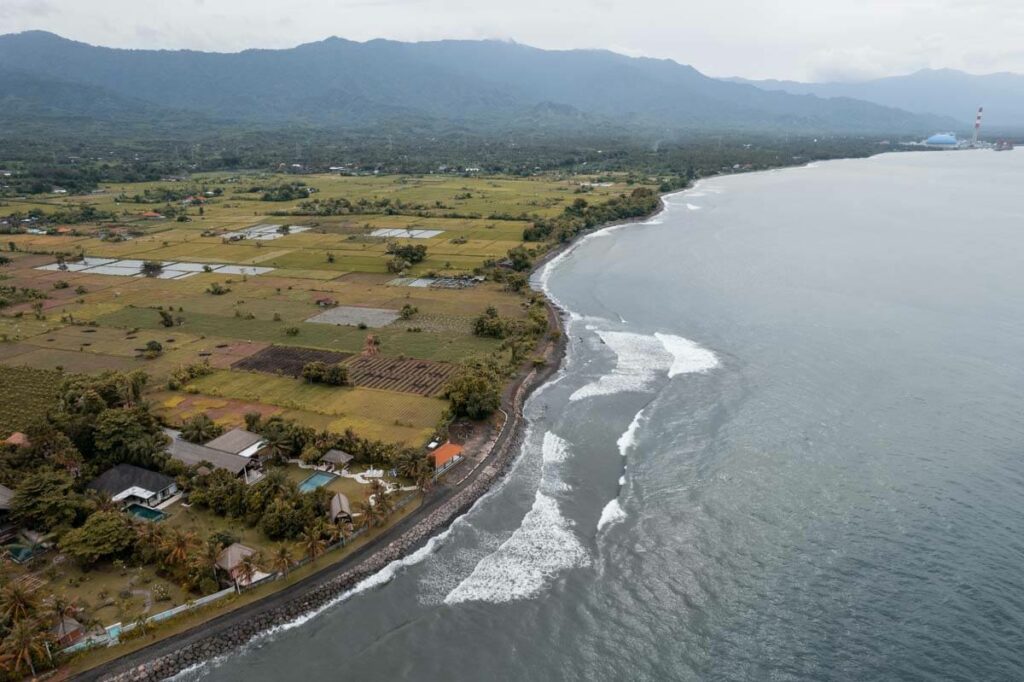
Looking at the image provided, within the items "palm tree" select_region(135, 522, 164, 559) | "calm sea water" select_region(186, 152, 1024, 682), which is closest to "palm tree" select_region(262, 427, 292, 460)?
"palm tree" select_region(135, 522, 164, 559)

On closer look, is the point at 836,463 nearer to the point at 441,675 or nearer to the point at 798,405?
the point at 798,405

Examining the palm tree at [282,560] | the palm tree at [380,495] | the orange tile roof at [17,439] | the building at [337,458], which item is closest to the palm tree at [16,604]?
the palm tree at [282,560]

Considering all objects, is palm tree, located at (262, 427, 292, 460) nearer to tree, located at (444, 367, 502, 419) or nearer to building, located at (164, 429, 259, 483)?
building, located at (164, 429, 259, 483)

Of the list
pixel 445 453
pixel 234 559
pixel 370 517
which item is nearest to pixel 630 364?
pixel 445 453

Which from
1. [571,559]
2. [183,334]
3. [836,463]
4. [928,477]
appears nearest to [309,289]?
[183,334]

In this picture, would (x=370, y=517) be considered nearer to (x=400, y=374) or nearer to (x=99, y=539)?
(x=99, y=539)

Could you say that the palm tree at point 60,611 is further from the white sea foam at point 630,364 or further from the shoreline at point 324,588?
the white sea foam at point 630,364
